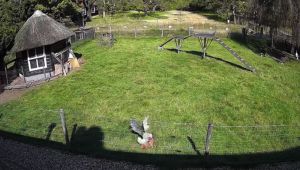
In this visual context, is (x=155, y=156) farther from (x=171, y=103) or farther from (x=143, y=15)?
(x=143, y=15)

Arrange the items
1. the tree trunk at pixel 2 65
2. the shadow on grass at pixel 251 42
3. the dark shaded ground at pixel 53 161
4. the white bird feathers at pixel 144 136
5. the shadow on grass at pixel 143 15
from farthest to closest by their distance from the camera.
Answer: the shadow on grass at pixel 143 15 < the shadow on grass at pixel 251 42 < the tree trunk at pixel 2 65 < the white bird feathers at pixel 144 136 < the dark shaded ground at pixel 53 161

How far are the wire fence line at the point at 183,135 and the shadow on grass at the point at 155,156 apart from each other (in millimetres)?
523

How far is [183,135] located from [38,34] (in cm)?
1499

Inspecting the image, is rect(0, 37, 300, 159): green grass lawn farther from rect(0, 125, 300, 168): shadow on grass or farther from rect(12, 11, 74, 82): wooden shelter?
rect(12, 11, 74, 82): wooden shelter

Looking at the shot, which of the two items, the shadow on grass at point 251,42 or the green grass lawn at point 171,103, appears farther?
the shadow on grass at point 251,42

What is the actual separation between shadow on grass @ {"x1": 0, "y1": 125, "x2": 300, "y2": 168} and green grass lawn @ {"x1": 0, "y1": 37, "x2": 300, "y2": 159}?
51cm

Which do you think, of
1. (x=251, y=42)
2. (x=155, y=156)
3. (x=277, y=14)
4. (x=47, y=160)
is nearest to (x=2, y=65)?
(x=47, y=160)

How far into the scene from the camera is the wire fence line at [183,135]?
16.8m

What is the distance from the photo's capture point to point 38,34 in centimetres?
2677

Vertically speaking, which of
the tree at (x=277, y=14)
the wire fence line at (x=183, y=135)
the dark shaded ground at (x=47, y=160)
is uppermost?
the tree at (x=277, y=14)

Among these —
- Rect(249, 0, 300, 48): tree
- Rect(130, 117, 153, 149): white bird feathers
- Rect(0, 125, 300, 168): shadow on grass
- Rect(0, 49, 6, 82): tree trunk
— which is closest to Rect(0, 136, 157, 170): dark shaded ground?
Rect(0, 125, 300, 168): shadow on grass

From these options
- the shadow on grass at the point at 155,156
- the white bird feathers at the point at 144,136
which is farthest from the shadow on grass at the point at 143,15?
the white bird feathers at the point at 144,136

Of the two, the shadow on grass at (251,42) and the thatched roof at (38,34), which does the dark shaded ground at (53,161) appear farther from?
the shadow on grass at (251,42)

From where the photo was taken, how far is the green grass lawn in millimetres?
18109
